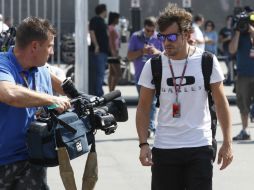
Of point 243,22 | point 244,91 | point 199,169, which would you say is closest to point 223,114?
point 199,169

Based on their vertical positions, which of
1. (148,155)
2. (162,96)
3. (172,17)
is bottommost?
(148,155)

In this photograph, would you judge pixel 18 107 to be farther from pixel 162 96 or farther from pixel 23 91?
pixel 162 96

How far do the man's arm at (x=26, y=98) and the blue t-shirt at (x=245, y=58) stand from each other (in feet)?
25.0

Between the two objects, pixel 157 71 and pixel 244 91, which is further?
pixel 244 91

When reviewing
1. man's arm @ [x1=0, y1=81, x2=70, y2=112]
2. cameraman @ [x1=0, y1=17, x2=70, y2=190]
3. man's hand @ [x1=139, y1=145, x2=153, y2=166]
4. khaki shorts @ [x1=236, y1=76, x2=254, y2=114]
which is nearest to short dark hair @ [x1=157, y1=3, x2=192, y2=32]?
man's hand @ [x1=139, y1=145, x2=153, y2=166]

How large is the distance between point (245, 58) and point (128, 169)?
2.99m

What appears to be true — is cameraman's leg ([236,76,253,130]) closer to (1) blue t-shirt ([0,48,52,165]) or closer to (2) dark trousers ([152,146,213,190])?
(2) dark trousers ([152,146,213,190])

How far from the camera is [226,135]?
572 centimetres

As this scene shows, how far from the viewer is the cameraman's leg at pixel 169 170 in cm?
563

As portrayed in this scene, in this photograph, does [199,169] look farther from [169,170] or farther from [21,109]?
[21,109]

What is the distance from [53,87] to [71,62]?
48.8ft

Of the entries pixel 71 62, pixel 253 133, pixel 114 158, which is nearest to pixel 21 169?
pixel 114 158

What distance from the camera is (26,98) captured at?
4664 millimetres

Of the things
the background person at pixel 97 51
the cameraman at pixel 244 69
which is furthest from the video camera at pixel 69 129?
the background person at pixel 97 51
